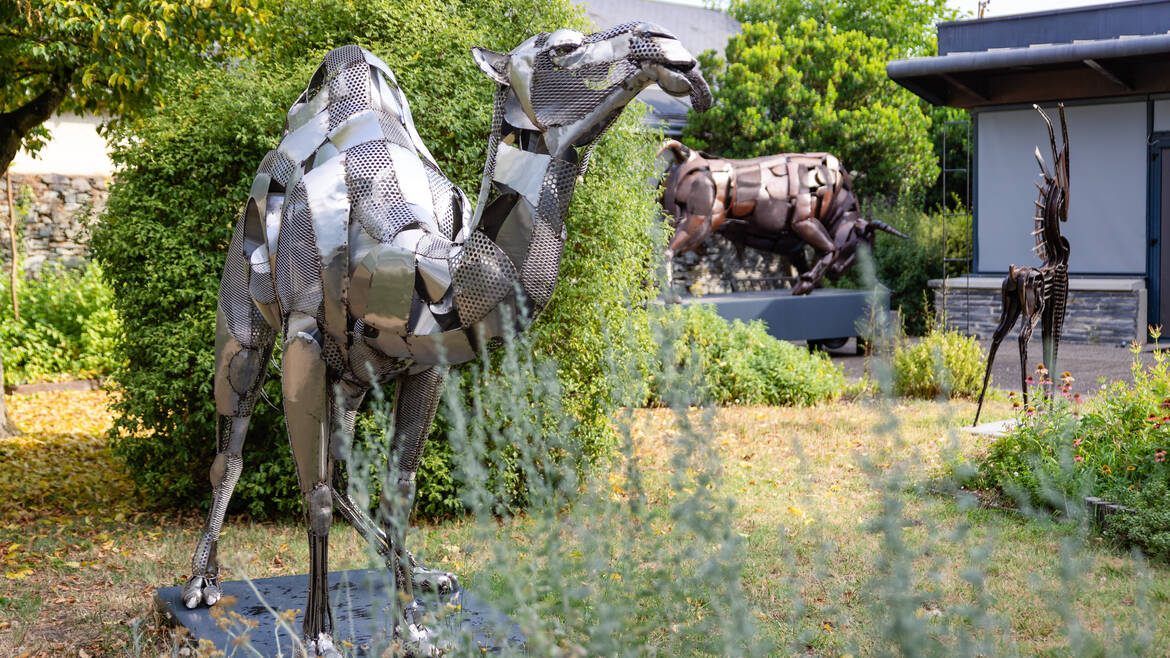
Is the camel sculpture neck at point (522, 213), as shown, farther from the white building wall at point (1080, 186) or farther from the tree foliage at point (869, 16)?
the tree foliage at point (869, 16)

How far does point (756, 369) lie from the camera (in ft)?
33.7

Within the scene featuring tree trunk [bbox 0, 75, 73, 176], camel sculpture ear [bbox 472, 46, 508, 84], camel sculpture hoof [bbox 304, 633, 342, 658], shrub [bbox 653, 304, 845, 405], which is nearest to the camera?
camel sculpture ear [bbox 472, 46, 508, 84]

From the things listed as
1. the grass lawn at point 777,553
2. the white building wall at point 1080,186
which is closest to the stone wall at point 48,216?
the grass lawn at point 777,553

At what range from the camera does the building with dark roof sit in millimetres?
13711

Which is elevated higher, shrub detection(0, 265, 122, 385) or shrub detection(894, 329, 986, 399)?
shrub detection(0, 265, 122, 385)

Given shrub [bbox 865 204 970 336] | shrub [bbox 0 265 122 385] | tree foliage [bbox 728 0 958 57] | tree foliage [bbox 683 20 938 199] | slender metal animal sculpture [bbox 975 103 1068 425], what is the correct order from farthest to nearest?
tree foliage [bbox 728 0 958 57], tree foliage [bbox 683 20 938 199], shrub [bbox 865 204 970 336], shrub [bbox 0 265 122 385], slender metal animal sculpture [bbox 975 103 1068 425]

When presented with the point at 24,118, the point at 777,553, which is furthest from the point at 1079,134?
the point at 24,118

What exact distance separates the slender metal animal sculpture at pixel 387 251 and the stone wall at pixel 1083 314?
35.0ft

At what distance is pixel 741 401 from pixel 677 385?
7.77 m

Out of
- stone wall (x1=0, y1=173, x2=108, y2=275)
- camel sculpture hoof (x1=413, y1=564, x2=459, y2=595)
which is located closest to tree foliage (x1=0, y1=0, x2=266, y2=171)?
camel sculpture hoof (x1=413, y1=564, x2=459, y2=595)

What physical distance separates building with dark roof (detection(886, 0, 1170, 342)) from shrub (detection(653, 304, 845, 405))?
524cm

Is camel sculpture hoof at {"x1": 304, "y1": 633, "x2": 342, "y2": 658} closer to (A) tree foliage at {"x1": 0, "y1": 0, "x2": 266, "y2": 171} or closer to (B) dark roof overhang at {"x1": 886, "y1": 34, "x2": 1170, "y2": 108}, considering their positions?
(A) tree foliage at {"x1": 0, "y1": 0, "x2": 266, "y2": 171}

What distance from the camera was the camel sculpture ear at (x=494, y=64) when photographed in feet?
9.62

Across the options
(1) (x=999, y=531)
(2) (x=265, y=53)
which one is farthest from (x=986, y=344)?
(2) (x=265, y=53)
